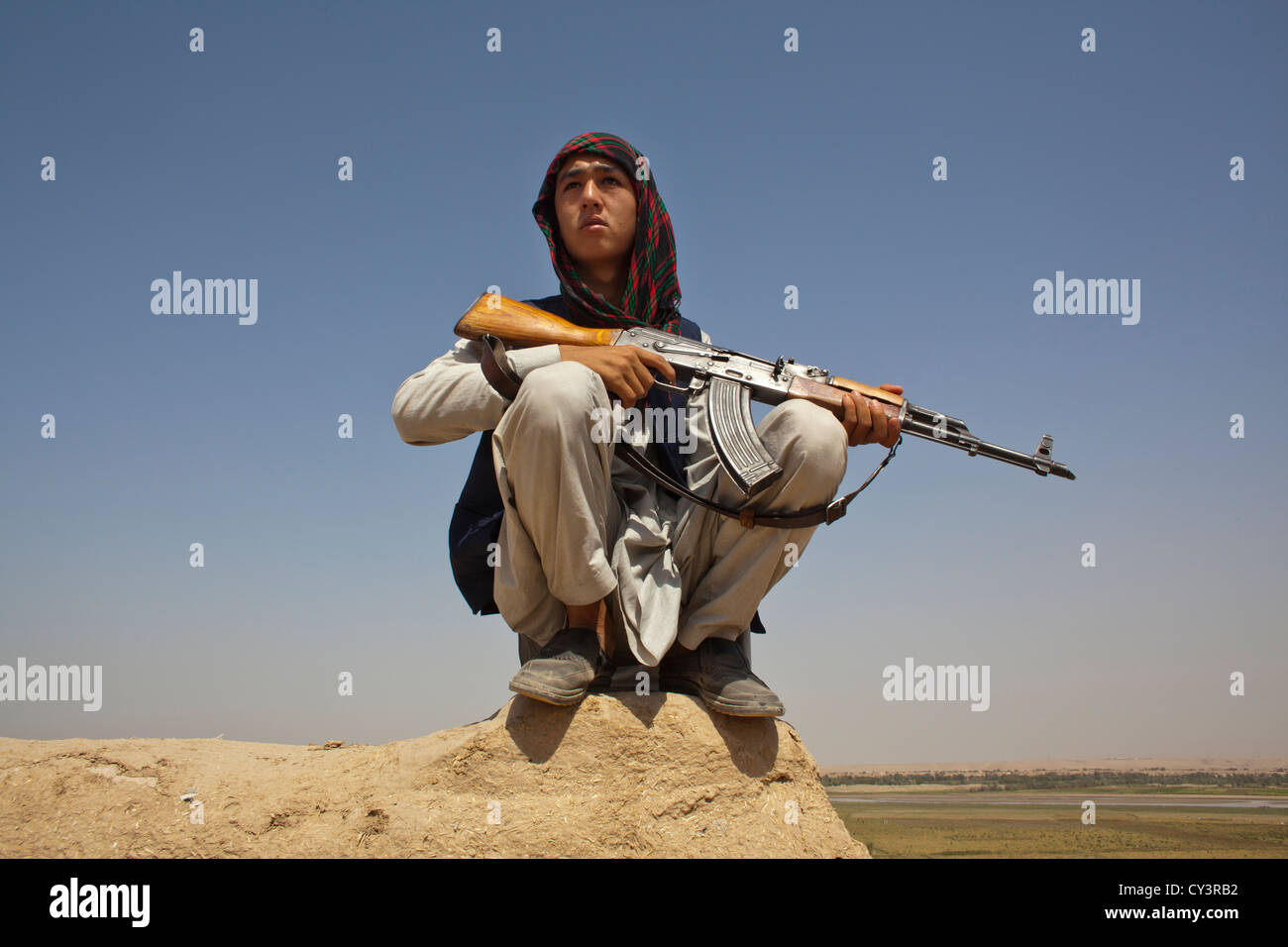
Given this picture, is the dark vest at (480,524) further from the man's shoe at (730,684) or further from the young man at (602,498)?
the man's shoe at (730,684)

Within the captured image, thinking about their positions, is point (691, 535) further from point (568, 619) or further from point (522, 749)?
point (522, 749)

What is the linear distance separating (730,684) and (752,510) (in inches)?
30.9

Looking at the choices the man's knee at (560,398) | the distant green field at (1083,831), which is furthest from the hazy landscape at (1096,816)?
the man's knee at (560,398)

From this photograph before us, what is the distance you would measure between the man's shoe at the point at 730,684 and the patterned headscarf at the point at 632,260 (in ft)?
5.79

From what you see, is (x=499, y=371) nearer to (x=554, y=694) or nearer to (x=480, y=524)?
(x=480, y=524)

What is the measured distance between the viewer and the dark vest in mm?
3908

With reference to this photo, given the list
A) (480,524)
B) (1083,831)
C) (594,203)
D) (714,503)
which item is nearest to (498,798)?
(480,524)

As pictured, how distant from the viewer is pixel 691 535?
12.4ft

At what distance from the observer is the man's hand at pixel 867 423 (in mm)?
4008

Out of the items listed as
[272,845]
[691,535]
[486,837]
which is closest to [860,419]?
[691,535]

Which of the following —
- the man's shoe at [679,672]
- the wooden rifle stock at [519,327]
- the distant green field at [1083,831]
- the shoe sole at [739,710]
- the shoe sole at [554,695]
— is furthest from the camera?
the distant green field at [1083,831]

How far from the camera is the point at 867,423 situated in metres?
4.02

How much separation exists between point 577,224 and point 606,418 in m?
1.50

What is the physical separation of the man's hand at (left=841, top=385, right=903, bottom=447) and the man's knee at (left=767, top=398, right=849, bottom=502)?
0.40 meters
